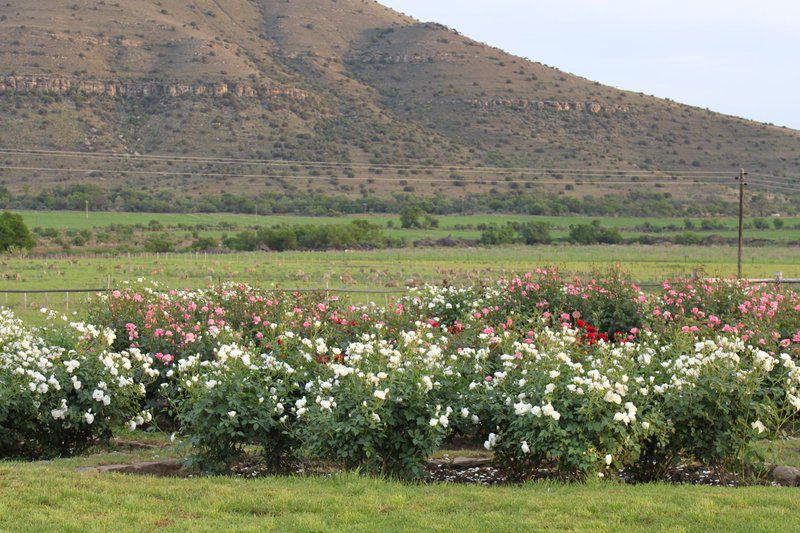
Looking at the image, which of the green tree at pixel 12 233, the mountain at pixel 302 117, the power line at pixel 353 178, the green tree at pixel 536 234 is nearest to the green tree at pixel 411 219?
the green tree at pixel 536 234

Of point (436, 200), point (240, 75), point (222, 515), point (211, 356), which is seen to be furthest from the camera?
point (240, 75)

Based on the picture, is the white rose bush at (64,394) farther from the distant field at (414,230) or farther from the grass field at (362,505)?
the distant field at (414,230)

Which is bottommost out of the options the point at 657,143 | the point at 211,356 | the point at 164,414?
the point at 164,414

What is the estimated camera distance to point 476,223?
77438 millimetres

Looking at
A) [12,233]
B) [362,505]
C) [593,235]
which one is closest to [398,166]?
[593,235]

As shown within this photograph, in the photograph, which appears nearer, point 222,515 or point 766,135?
point 222,515

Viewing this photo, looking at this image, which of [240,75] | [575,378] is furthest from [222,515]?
[240,75]

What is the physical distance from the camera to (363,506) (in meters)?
7.78

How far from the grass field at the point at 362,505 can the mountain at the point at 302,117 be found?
6906 cm

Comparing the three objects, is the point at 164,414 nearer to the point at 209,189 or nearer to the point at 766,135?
the point at 209,189

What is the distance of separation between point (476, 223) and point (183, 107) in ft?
99.9

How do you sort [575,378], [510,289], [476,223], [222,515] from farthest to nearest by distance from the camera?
[476,223] → [510,289] → [575,378] → [222,515]

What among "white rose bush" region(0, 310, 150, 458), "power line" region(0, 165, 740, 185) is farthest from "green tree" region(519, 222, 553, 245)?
"white rose bush" region(0, 310, 150, 458)

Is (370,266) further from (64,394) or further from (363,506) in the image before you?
(363,506)
